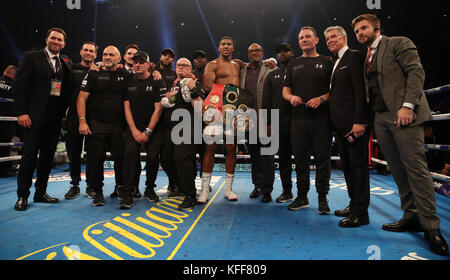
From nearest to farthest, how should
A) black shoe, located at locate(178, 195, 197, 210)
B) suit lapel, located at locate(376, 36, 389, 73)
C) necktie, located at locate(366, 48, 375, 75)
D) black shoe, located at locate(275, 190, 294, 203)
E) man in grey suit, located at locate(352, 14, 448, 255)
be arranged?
man in grey suit, located at locate(352, 14, 448, 255) < suit lapel, located at locate(376, 36, 389, 73) < necktie, located at locate(366, 48, 375, 75) < black shoe, located at locate(178, 195, 197, 210) < black shoe, located at locate(275, 190, 294, 203)

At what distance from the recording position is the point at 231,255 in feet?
4.84

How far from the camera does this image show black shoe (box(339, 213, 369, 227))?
2018 mm

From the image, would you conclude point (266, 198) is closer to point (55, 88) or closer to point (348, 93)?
point (348, 93)

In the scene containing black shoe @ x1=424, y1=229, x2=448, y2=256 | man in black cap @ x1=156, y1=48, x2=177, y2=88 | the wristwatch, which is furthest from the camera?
man in black cap @ x1=156, y1=48, x2=177, y2=88

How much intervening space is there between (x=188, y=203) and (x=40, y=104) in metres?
1.96

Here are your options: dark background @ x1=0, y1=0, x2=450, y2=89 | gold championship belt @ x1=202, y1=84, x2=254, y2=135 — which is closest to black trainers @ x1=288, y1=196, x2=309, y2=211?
gold championship belt @ x1=202, y1=84, x2=254, y2=135

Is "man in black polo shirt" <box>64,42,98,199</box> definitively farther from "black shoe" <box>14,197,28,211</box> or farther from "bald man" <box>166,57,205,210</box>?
A: "bald man" <box>166,57,205,210</box>

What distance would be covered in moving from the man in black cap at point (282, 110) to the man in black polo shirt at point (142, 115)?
1.29m

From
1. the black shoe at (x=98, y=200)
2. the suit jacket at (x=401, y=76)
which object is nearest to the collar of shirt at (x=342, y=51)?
the suit jacket at (x=401, y=76)

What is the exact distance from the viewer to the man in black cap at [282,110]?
2.88 metres

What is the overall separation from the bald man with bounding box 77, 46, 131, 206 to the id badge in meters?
0.25

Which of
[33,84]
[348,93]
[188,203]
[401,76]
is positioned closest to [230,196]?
[188,203]

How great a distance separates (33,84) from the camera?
267 cm
